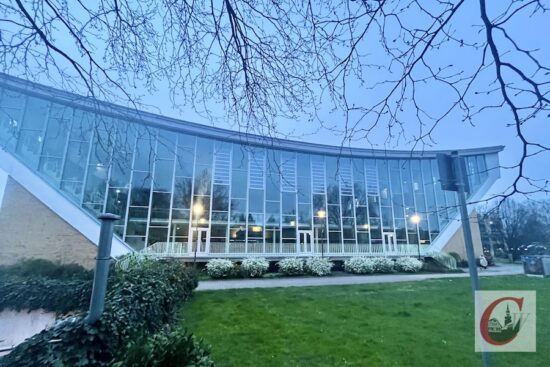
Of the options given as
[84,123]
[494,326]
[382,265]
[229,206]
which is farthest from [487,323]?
[229,206]

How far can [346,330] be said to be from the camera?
529cm

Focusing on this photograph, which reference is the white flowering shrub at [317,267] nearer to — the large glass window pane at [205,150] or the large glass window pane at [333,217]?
the large glass window pane at [333,217]

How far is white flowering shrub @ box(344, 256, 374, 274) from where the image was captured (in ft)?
59.3

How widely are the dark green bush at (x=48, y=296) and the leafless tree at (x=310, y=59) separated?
655cm

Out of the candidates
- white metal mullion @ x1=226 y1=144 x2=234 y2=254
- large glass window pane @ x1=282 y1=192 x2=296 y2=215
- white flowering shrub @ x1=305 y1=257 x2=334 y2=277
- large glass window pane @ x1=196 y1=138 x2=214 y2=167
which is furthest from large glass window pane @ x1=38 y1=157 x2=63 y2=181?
white flowering shrub @ x1=305 y1=257 x2=334 y2=277

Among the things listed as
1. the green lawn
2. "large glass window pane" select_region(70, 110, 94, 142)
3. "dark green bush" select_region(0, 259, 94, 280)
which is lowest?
the green lawn

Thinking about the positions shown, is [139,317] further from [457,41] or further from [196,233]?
[196,233]

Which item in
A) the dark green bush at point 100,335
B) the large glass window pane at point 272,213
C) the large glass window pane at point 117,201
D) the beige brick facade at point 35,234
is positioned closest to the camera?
the dark green bush at point 100,335

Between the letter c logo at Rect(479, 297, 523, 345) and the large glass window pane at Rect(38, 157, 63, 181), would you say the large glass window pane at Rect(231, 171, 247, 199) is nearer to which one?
the large glass window pane at Rect(38, 157, 63, 181)

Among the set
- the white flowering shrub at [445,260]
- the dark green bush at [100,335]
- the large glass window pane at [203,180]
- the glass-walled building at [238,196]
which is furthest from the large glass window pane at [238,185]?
the white flowering shrub at [445,260]

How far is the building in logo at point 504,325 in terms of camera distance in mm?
4178

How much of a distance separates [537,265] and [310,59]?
802 inches

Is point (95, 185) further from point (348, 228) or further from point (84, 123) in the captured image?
point (348, 228)

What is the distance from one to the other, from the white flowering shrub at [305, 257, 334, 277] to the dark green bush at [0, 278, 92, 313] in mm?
12493
